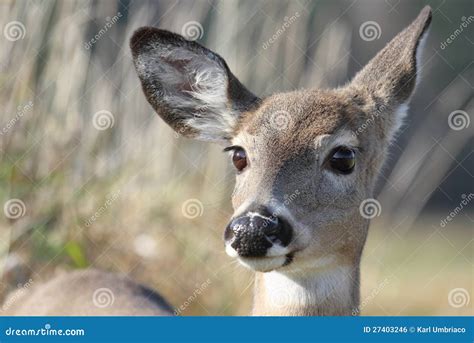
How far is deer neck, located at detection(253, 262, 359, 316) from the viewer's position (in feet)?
18.0

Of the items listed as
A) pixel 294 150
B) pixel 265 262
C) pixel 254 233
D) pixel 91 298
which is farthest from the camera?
pixel 91 298

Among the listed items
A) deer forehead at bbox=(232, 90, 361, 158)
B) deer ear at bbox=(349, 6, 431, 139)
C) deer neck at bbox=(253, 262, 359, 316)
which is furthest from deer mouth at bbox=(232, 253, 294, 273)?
deer ear at bbox=(349, 6, 431, 139)

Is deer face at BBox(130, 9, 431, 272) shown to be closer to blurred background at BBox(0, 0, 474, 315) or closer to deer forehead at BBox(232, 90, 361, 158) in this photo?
deer forehead at BBox(232, 90, 361, 158)

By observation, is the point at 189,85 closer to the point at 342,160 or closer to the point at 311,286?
the point at 342,160

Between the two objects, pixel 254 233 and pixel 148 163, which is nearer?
pixel 254 233

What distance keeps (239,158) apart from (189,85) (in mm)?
711

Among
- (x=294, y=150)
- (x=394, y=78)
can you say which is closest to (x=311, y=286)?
(x=294, y=150)

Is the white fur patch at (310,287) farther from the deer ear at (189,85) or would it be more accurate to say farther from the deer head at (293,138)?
the deer ear at (189,85)

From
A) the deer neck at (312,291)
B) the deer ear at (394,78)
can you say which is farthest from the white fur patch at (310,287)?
the deer ear at (394,78)

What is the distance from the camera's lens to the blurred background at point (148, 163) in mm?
8156

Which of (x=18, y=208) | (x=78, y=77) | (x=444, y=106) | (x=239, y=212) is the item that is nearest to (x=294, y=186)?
(x=239, y=212)

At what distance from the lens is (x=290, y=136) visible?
5.50 m

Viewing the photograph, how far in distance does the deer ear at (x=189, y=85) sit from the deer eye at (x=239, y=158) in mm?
365

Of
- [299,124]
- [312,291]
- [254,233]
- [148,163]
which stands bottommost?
[148,163]
